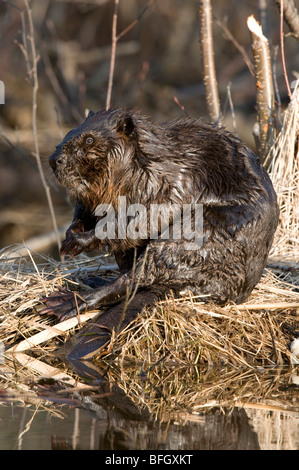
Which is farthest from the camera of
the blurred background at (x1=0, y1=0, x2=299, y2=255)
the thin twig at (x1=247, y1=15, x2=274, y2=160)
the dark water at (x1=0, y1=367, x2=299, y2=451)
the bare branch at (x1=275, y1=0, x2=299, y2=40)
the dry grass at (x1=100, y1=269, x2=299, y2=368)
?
the blurred background at (x1=0, y1=0, x2=299, y2=255)

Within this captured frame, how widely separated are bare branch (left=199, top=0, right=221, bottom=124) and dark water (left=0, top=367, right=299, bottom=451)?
9.01 ft

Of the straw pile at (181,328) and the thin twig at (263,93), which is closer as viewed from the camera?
the straw pile at (181,328)

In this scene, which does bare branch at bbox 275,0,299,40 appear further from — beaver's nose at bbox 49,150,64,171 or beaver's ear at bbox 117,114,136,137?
beaver's nose at bbox 49,150,64,171

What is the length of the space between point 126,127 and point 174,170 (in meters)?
0.32

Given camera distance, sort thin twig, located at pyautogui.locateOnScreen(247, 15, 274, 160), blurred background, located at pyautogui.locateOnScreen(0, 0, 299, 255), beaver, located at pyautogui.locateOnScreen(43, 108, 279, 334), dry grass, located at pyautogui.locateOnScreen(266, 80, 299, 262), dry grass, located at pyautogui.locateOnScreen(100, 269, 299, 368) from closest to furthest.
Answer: dry grass, located at pyautogui.locateOnScreen(100, 269, 299, 368) → beaver, located at pyautogui.locateOnScreen(43, 108, 279, 334) → dry grass, located at pyautogui.locateOnScreen(266, 80, 299, 262) → thin twig, located at pyautogui.locateOnScreen(247, 15, 274, 160) → blurred background, located at pyautogui.locateOnScreen(0, 0, 299, 255)

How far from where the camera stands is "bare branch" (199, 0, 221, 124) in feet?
17.8

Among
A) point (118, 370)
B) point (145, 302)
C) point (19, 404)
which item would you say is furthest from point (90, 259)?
point (19, 404)

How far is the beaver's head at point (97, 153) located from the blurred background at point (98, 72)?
4006 mm

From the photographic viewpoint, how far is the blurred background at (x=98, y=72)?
29.9ft

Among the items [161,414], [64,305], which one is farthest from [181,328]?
[161,414]

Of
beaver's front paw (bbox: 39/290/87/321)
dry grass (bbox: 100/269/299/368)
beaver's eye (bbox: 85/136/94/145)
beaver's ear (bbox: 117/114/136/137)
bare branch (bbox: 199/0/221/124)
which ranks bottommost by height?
dry grass (bbox: 100/269/299/368)

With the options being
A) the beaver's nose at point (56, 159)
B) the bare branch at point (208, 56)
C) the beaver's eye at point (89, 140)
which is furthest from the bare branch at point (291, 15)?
the beaver's nose at point (56, 159)

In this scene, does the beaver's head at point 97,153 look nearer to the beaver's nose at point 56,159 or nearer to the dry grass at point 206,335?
the beaver's nose at point 56,159

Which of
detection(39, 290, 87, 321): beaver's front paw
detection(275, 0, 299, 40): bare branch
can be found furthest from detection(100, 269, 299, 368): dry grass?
detection(275, 0, 299, 40): bare branch
